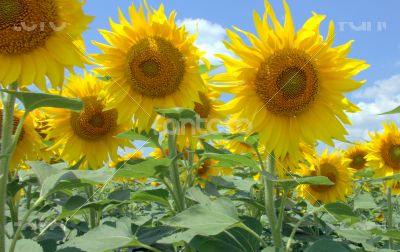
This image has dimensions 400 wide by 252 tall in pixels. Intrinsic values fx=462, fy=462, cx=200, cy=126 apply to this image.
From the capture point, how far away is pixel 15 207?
384 centimetres

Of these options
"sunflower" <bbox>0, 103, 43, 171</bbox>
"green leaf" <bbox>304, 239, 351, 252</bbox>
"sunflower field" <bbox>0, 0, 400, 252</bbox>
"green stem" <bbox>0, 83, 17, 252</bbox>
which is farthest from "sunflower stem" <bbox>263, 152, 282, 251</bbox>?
"sunflower" <bbox>0, 103, 43, 171</bbox>

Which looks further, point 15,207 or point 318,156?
point 318,156

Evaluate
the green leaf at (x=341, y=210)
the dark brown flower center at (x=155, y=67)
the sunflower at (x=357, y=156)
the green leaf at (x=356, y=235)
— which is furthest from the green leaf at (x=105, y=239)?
the sunflower at (x=357, y=156)

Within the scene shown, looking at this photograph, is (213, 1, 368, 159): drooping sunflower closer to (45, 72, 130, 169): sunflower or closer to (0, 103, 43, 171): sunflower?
(45, 72, 130, 169): sunflower

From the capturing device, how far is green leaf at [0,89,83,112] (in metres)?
2.18

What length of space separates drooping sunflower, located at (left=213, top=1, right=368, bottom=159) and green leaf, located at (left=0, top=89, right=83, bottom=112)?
121 cm

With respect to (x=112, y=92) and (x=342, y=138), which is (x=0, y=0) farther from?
(x=342, y=138)

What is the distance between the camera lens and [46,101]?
7.55 feet

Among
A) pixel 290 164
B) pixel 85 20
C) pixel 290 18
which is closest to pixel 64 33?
pixel 85 20

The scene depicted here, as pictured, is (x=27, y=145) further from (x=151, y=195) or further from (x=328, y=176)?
(x=328, y=176)

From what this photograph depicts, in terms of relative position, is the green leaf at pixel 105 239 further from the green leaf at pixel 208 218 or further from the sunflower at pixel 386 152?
the sunflower at pixel 386 152

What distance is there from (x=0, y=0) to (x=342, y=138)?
92.9 inches

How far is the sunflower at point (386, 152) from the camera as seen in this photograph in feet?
20.8

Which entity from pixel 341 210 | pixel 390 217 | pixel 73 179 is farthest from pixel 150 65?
pixel 390 217
